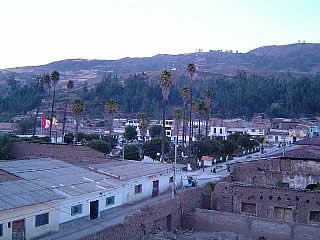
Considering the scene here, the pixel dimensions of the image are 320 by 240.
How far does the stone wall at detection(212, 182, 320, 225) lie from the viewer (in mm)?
28234

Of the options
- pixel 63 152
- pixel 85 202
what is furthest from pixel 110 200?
pixel 63 152

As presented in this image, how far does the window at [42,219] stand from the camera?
74.2ft

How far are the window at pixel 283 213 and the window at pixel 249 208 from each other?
50.0 inches

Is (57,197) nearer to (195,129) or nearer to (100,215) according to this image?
(100,215)

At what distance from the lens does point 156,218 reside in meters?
25.4

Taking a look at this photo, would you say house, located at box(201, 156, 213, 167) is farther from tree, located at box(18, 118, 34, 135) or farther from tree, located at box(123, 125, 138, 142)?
tree, located at box(18, 118, 34, 135)

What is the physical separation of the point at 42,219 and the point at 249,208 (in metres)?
12.9

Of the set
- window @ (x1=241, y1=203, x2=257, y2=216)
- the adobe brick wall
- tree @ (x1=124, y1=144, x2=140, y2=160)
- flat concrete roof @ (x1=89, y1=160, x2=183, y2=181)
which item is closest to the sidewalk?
flat concrete roof @ (x1=89, y1=160, x2=183, y2=181)

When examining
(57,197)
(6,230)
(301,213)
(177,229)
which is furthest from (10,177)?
(301,213)

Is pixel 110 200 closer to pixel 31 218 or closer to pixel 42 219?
pixel 42 219

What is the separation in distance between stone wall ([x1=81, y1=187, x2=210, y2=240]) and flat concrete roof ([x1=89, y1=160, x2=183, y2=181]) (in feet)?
13.6

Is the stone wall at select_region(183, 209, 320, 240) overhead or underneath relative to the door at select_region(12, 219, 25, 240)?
underneath

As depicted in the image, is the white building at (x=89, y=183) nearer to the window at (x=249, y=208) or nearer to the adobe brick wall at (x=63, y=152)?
the adobe brick wall at (x=63, y=152)

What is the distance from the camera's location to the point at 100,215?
90.2ft
